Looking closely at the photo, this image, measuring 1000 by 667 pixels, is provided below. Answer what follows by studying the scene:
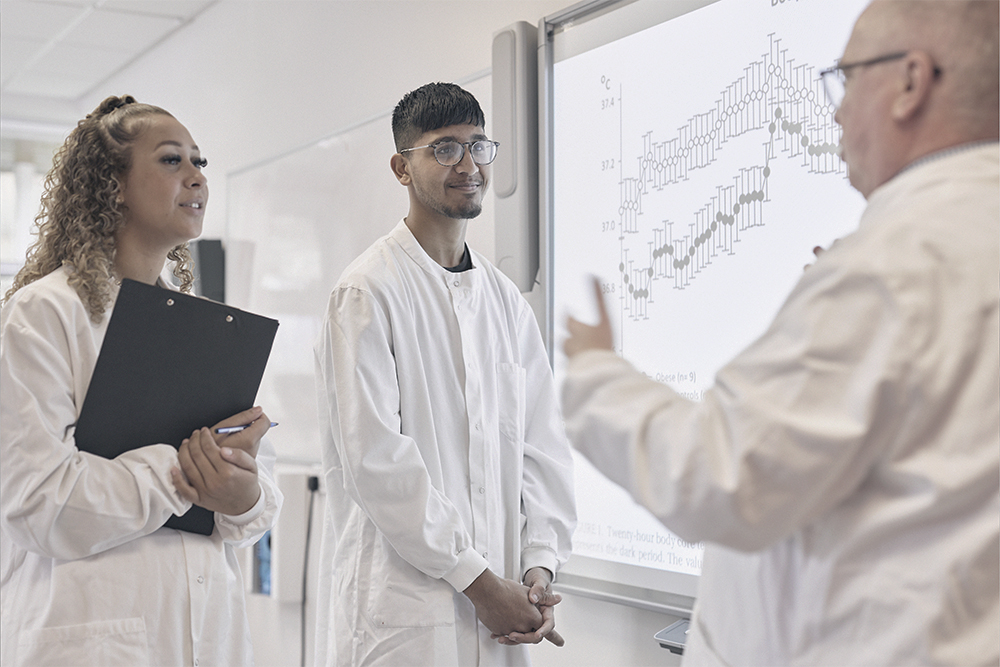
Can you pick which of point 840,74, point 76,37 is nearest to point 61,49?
point 76,37

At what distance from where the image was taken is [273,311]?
3.56m

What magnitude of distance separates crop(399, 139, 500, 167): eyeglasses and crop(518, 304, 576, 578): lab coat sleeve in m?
0.37

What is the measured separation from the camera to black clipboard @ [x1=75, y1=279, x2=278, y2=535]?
1.32 metres

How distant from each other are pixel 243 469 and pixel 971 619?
3.55ft

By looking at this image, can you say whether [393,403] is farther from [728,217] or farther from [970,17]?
[970,17]

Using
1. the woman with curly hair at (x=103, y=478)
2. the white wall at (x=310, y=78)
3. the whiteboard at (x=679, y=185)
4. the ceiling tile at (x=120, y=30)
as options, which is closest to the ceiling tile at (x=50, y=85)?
the white wall at (x=310, y=78)

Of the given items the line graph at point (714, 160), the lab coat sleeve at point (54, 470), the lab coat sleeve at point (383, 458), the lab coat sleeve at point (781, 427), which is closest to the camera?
the lab coat sleeve at point (781, 427)

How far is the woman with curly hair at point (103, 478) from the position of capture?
128cm

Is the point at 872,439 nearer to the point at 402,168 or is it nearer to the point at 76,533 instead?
the point at 76,533

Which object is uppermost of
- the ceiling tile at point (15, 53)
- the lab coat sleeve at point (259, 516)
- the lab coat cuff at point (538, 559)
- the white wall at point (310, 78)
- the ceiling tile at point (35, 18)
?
the ceiling tile at point (15, 53)

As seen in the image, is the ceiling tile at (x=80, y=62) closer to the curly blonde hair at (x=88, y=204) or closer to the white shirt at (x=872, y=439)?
the curly blonde hair at (x=88, y=204)

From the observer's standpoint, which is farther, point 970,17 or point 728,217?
point 728,217

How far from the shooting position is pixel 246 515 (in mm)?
1456

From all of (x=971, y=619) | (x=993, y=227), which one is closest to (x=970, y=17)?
(x=993, y=227)
